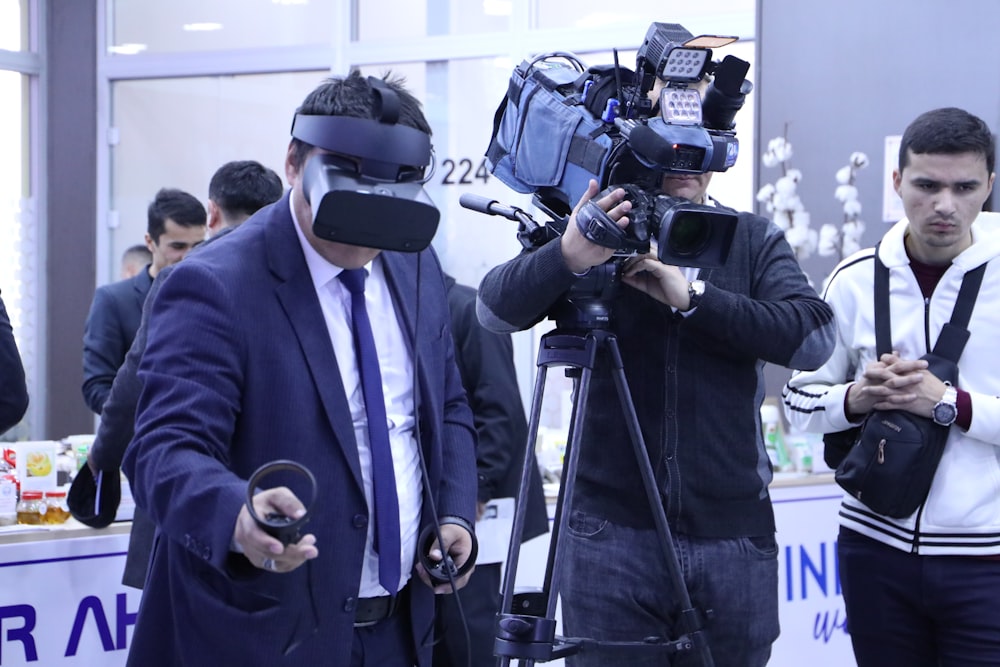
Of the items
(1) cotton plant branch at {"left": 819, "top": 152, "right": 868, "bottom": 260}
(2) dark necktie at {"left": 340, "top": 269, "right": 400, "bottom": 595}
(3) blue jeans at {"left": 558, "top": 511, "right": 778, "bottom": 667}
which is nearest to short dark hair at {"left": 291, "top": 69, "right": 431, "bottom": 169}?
(2) dark necktie at {"left": 340, "top": 269, "right": 400, "bottom": 595}

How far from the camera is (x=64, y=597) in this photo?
3.04 meters

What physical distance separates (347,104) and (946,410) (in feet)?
4.30

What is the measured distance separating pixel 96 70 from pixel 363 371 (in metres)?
5.68

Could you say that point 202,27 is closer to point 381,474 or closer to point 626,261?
point 626,261

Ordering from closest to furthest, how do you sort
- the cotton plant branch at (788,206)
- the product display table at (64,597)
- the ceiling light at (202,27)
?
the product display table at (64,597) < the cotton plant branch at (788,206) < the ceiling light at (202,27)

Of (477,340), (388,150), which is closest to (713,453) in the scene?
(388,150)

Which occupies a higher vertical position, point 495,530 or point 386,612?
point 386,612

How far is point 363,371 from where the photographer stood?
5.33ft

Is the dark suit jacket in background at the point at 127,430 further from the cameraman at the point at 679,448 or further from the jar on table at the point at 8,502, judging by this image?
the cameraman at the point at 679,448

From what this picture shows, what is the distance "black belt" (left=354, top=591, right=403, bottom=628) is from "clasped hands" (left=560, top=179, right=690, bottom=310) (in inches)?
22.2

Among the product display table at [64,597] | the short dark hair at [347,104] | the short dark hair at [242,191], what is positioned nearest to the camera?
the short dark hair at [347,104]

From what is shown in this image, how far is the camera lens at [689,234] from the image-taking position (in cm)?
175

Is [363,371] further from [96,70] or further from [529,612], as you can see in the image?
[96,70]

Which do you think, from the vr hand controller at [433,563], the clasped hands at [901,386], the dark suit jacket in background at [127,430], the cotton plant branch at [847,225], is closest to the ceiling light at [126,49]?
the cotton plant branch at [847,225]
